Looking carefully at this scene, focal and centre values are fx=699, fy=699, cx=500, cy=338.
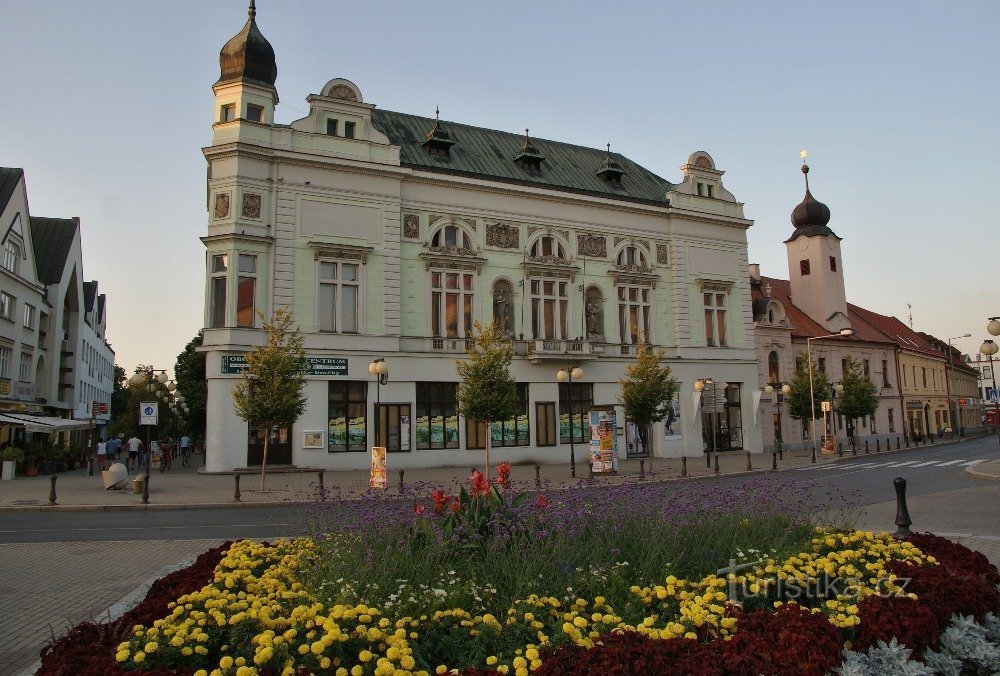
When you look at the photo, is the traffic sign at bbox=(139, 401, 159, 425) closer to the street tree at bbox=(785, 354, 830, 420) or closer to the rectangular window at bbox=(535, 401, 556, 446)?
the rectangular window at bbox=(535, 401, 556, 446)

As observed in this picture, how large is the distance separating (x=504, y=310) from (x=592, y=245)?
21.2ft

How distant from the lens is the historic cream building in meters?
29.6

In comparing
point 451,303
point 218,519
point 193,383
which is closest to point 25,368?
point 193,383

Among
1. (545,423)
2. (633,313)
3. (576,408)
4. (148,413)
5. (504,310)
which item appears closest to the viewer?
(148,413)

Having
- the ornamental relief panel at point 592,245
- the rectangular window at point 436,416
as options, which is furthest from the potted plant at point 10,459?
the ornamental relief panel at point 592,245

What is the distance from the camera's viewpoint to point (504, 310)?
3466 centimetres

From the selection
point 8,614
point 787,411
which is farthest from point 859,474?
point 8,614

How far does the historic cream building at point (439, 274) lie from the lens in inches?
1164

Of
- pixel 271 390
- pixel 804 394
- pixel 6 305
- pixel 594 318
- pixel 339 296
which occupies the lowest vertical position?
pixel 271 390

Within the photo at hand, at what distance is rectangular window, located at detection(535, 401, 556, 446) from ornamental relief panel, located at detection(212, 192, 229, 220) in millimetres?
16769

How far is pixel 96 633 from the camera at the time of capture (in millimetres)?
5004

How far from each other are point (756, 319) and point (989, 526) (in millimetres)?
39165

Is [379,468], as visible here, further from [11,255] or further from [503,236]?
[11,255]

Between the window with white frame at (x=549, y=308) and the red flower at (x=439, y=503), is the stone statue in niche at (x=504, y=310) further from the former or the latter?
the red flower at (x=439, y=503)
